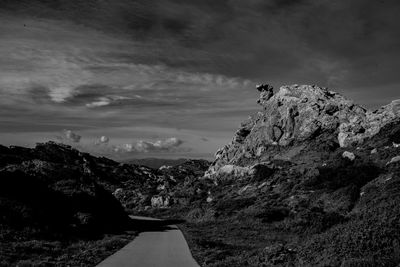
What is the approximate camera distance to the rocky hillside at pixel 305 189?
1616 cm

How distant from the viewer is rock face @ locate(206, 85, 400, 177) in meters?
72.8

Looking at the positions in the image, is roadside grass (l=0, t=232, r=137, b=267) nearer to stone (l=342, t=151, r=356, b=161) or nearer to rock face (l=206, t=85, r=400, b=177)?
stone (l=342, t=151, r=356, b=161)

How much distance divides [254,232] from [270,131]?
206 feet

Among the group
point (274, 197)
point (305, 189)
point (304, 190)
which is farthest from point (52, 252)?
point (305, 189)

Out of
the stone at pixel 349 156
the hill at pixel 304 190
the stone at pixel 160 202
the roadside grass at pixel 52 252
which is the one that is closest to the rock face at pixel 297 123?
the hill at pixel 304 190

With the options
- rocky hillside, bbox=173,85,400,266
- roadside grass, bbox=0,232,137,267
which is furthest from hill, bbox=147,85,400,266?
roadside grass, bbox=0,232,137,267

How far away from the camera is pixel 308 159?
230 ft

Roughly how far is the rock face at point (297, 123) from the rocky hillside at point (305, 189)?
0.29m

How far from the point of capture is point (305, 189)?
170 ft

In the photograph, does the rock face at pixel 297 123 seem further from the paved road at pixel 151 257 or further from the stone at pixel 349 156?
the paved road at pixel 151 257

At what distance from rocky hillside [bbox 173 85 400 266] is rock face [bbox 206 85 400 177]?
0.29m

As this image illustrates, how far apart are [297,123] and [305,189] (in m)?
40.6

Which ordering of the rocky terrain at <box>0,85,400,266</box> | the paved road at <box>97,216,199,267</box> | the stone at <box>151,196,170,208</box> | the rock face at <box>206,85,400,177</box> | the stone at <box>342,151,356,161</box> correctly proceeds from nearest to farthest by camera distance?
the rocky terrain at <box>0,85,400,266</box>
the paved road at <box>97,216,199,267</box>
the stone at <box>342,151,356,161</box>
the rock face at <box>206,85,400,177</box>
the stone at <box>151,196,170,208</box>

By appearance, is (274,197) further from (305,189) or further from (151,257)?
(151,257)
